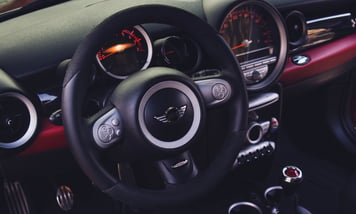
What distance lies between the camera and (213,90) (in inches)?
50.5

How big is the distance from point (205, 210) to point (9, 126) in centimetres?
103

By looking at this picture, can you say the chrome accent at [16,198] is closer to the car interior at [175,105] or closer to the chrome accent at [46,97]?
the car interior at [175,105]

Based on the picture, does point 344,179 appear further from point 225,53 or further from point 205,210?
point 225,53

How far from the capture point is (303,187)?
2.21 metres

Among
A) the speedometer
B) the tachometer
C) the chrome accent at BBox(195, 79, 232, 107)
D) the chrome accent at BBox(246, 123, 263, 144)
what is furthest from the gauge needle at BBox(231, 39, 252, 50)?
the chrome accent at BBox(195, 79, 232, 107)

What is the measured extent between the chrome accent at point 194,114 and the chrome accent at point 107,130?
67 millimetres

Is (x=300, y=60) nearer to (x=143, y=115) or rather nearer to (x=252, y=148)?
(x=252, y=148)

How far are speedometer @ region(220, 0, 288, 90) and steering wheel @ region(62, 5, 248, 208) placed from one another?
510 millimetres

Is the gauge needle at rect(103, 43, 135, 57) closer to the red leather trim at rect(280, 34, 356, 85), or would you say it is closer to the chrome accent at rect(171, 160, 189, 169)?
the chrome accent at rect(171, 160, 189, 169)

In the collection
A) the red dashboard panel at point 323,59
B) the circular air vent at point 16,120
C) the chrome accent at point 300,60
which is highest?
the circular air vent at point 16,120

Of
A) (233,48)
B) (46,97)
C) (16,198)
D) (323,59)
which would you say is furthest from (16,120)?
(323,59)

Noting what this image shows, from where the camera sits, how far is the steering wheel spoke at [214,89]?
4.19 ft

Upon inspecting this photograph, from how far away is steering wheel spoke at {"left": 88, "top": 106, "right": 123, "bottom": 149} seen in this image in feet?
3.75

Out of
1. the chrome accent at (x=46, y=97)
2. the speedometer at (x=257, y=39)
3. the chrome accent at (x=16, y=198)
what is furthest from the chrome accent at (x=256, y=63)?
the chrome accent at (x=16, y=198)
